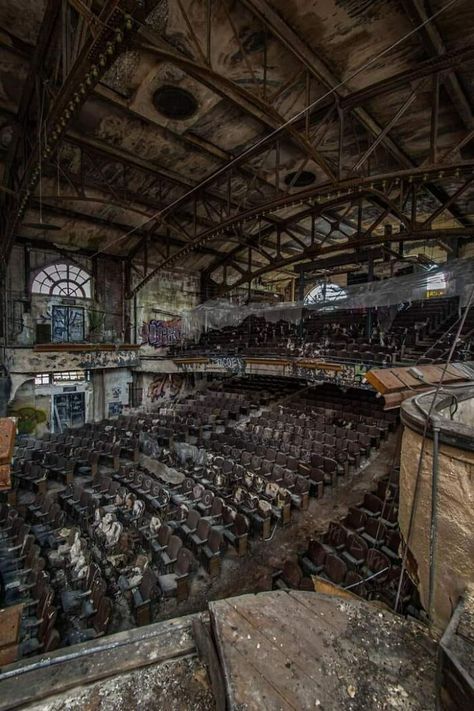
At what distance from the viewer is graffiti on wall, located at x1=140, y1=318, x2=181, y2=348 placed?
50.2 feet

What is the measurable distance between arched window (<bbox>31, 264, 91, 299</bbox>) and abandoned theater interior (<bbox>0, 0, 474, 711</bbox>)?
104mm

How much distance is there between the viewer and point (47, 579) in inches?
169

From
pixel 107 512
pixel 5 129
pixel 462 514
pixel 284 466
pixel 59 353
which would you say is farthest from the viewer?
pixel 59 353

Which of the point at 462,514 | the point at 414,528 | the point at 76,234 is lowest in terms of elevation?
the point at 414,528

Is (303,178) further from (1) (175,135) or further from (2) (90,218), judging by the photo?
(2) (90,218)

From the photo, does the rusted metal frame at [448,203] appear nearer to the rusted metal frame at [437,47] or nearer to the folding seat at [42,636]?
the rusted metal frame at [437,47]

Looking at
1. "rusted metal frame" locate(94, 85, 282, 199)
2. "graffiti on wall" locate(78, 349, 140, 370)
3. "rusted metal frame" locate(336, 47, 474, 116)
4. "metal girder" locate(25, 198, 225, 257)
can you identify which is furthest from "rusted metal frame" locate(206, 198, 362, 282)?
"graffiti on wall" locate(78, 349, 140, 370)

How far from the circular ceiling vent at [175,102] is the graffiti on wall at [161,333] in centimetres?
948

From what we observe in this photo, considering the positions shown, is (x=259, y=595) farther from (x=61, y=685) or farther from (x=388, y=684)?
(x=61, y=685)

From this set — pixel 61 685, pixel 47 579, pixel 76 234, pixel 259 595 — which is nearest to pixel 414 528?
pixel 259 595

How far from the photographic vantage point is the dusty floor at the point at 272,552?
4352 millimetres

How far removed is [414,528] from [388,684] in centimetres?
90

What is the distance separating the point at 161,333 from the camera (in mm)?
15883

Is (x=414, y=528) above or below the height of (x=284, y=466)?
above
